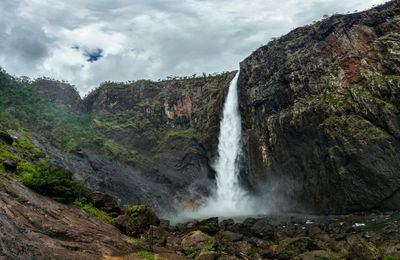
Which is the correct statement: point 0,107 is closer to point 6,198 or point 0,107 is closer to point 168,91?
point 168,91

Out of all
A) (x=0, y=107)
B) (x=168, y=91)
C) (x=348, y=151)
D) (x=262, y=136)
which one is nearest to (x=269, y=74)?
(x=262, y=136)

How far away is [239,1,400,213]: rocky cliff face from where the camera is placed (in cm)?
4559

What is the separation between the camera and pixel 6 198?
17.0 m

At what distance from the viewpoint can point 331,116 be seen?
1975 inches

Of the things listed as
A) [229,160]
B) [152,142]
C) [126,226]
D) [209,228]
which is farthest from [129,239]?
[152,142]

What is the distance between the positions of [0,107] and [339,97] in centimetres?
5509

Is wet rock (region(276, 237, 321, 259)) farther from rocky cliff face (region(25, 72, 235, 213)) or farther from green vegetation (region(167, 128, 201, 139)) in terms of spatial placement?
green vegetation (region(167, 128, 201, 139))

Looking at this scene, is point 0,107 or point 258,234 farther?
point 0,107

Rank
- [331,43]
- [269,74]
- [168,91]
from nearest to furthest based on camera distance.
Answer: [331,43], [269,74], [168,91]

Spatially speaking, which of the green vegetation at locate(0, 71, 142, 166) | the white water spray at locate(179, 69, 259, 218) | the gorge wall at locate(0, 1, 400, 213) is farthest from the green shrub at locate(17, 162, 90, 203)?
the green vegetation at locate(0, 71, 142, 166)

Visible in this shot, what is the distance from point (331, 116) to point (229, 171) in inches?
806

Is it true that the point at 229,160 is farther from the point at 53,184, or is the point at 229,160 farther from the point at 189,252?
the point at 53,184

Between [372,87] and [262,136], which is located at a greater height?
[372,87]

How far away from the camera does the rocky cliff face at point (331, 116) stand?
45.6 m
